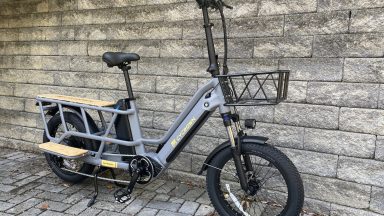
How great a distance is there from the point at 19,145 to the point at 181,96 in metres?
2.88

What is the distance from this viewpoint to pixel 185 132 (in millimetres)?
3398

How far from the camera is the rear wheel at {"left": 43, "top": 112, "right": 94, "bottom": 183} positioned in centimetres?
402

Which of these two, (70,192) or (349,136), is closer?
(349,136)

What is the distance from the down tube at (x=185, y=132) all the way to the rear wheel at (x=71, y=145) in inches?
37.8

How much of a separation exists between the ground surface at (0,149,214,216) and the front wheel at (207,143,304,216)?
1.20 ft

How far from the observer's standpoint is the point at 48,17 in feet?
16.5

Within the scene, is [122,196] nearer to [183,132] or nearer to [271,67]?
[183,132]

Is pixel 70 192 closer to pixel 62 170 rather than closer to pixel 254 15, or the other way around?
pixel 62 170

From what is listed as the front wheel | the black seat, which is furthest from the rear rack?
the front wheel

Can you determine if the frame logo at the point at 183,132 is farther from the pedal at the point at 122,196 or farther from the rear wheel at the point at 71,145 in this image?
the rear wheel at the point at 71,145

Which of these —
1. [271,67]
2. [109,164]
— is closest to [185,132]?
[109,164]

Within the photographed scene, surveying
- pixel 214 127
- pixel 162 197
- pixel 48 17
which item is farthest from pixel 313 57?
pixel 48 17

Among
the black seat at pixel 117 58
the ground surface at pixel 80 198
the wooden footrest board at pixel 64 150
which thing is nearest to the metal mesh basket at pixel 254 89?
the black seat at pixel 117 58

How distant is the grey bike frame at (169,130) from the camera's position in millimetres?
3221
